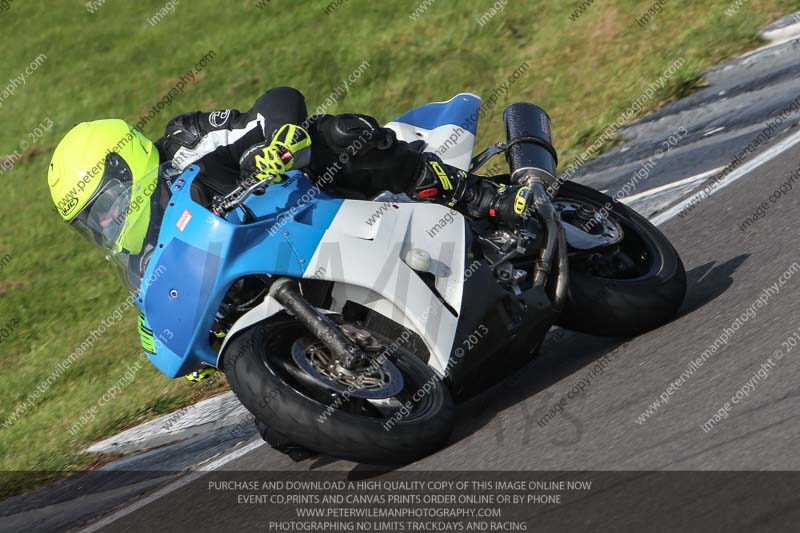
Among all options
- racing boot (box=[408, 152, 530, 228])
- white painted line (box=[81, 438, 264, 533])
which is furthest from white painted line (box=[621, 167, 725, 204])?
white painted line (box=[81, 438, 264, 533])

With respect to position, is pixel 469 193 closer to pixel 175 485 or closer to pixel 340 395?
pixel 340 395

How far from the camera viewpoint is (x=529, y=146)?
6141 mm

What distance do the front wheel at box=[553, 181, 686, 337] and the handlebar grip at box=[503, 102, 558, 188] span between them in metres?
0.25

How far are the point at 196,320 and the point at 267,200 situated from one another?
620 millimetres

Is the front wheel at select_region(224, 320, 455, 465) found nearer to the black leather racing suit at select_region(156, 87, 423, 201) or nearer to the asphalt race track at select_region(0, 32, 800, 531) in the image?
the asphalt race track at select_region(0, 32, 800, 531)

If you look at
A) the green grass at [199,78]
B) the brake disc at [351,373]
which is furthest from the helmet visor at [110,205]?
the green grass at [199,78]

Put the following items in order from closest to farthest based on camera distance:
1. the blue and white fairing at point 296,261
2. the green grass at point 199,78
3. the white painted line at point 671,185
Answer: the blue and white fairing at point 296,261, the white painted line at point 671,185, the green grass at point 199,78

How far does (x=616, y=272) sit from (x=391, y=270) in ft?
5.17

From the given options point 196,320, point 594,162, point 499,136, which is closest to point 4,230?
point 499,136

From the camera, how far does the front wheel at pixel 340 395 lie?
4.38 metres

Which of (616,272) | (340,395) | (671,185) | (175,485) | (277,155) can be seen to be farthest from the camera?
(671,185)

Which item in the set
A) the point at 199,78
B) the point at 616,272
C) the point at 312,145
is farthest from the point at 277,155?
the point at 199,78

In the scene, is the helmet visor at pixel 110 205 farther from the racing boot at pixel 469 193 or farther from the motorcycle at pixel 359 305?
the racing boot at pixel 469 193

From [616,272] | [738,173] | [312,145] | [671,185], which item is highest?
[312,145]
